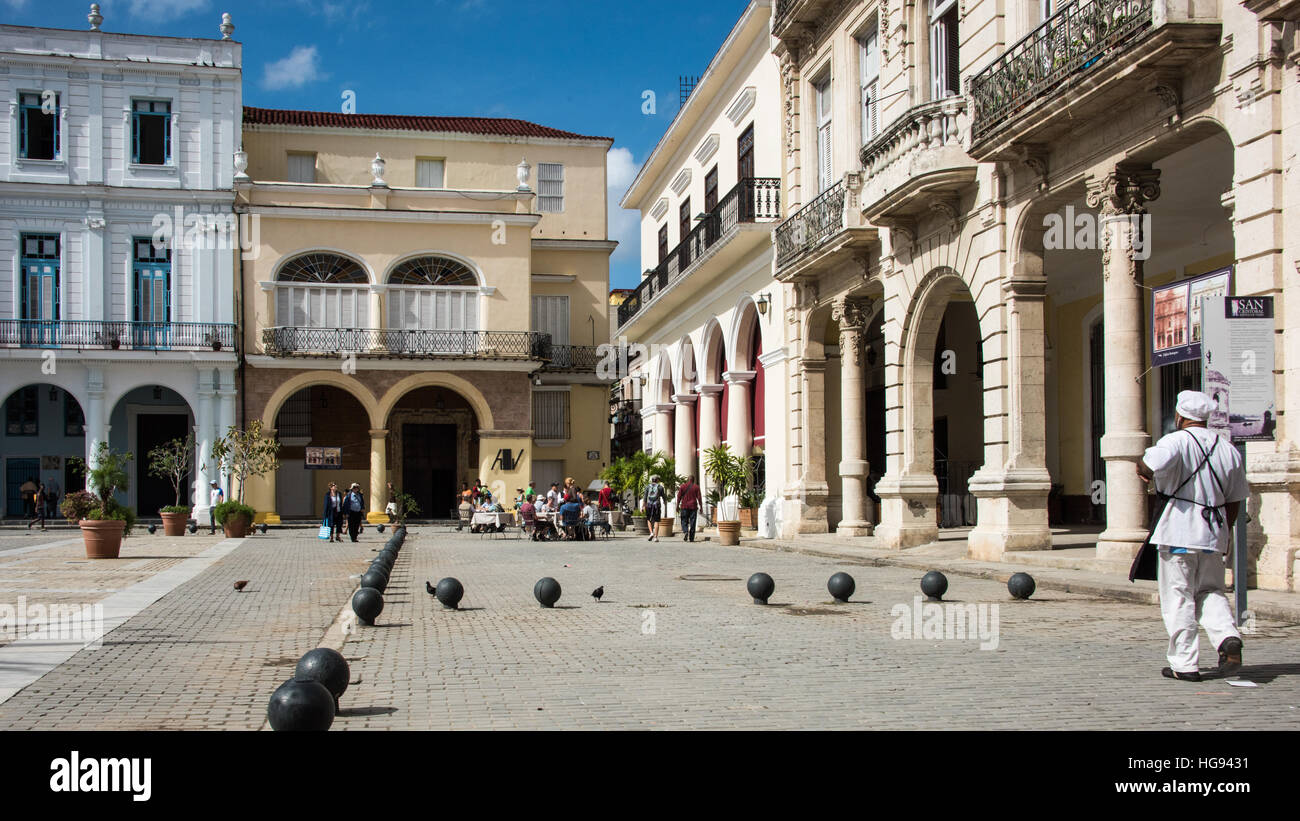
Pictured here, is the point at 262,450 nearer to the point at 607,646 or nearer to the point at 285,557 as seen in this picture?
the point at 285,557

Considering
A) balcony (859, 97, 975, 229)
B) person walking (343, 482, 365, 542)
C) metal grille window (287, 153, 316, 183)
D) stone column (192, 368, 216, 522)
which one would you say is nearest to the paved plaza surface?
balcony (859, 97, 975, 229)

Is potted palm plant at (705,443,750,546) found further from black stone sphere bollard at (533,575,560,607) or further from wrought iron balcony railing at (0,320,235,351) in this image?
wrought iron balcony railing at (0,320,235,351)

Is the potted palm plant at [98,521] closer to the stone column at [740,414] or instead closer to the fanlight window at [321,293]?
the stone column at [740,414]

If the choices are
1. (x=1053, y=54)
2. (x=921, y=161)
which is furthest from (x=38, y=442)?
(x=1053, y=54)

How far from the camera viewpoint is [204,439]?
120 ft

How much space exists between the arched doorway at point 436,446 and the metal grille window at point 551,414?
2.32 metres

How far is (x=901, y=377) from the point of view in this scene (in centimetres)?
1961

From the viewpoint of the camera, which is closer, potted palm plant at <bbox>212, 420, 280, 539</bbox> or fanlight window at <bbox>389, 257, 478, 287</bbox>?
potted palm plant at <bbox>212, 420, 280, 539</bbox>

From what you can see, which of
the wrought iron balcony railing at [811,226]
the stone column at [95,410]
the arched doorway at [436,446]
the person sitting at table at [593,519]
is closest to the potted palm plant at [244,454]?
the stone column at [95,410]

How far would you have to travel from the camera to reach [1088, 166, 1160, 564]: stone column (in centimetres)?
1341

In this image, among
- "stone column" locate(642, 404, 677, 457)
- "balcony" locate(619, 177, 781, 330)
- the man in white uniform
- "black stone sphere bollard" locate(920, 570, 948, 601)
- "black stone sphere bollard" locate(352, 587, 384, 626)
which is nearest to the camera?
the man in white uniform

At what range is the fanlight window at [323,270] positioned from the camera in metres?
37.8

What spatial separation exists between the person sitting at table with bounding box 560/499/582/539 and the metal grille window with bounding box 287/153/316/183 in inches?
788
